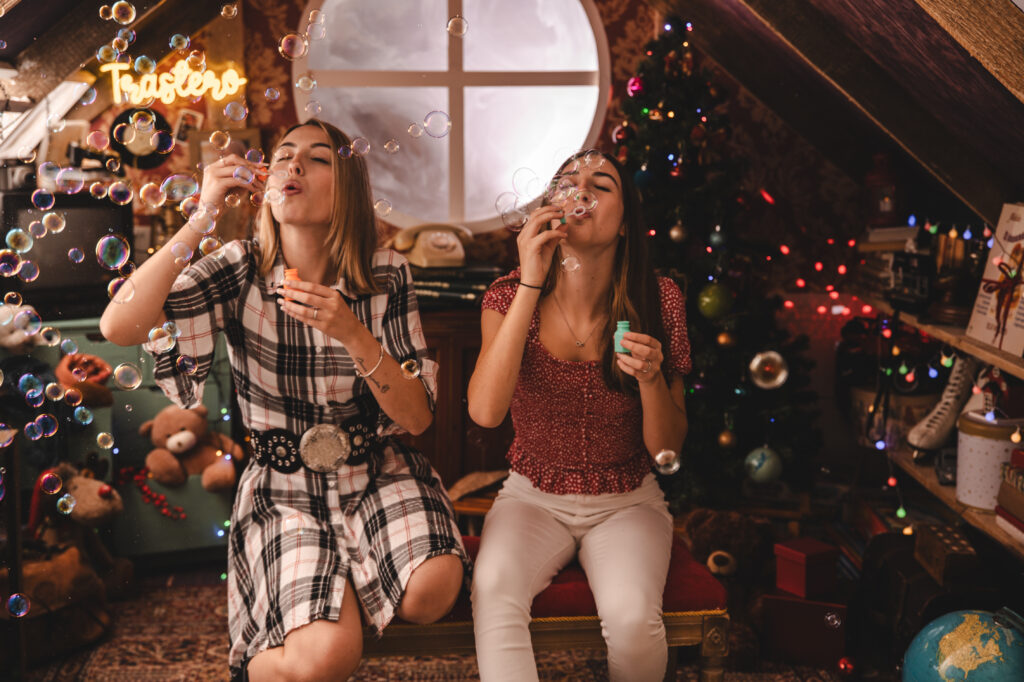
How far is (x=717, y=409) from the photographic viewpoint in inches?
119

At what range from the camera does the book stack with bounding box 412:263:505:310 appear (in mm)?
3207

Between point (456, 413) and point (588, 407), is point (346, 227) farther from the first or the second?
point (456, 413)

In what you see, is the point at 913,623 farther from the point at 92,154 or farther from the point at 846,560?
the point at 92,154

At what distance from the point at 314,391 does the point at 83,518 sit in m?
1.33

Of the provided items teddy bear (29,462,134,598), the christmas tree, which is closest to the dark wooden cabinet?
the christmas tree

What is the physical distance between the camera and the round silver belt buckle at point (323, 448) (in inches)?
71.0

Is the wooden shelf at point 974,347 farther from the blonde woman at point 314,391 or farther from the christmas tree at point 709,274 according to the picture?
the blonde woman at point 314,391

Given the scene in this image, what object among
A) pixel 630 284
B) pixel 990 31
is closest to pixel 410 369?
pixel 630 284

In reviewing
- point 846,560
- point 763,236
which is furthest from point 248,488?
point 763,236

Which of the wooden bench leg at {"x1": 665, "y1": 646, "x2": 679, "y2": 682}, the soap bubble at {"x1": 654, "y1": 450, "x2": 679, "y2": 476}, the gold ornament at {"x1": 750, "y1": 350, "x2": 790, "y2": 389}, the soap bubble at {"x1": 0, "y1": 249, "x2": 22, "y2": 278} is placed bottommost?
the wooden bench leg at {"x1": 665, "y1": 646, "x2": 679, "y2": 682}

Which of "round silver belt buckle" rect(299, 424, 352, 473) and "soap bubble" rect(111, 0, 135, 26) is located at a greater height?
"soap bubble" rect(111, 0, 135, 26)

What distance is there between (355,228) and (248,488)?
1.89ft

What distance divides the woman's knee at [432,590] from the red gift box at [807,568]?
111 centimetres

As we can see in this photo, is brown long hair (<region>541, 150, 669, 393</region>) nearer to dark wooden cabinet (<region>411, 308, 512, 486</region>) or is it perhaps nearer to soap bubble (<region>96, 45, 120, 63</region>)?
soap bubble (<region>96, 45, 120, 63</region>)
